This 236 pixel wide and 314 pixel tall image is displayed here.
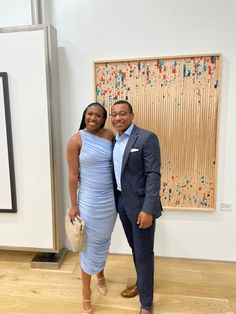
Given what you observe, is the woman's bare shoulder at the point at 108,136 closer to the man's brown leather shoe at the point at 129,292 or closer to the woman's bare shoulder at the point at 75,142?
the woman's bare shoulder at the point at 75,142

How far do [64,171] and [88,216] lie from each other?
0.87 metres

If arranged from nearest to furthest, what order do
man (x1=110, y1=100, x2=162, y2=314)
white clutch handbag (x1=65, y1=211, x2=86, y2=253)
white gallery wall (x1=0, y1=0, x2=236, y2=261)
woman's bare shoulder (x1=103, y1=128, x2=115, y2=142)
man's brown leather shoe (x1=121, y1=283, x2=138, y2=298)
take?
man (x1=110, y1=100, x2=162, y2=314), white clutch handbag (x1=65, y1=211, x2=86, y2=253), woman's bare shoulder (x1=103, y1=128, x2=115, y2=142), man's brown leather shoe (x1=121, y1=283, x2=138, y2=298), white gallery wall (x1=0, y1=0, x2=236, y2=261)

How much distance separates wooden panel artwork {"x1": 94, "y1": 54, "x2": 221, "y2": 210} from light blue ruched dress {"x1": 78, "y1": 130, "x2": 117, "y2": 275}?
2.24 ft

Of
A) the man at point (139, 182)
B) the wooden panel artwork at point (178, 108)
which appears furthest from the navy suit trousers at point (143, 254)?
the wooden panel artwork at point (178, 108)

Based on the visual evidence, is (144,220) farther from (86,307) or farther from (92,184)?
(86,307)

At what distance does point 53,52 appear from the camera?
2.16 m

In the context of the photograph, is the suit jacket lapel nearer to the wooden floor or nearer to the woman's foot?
the woman's foot

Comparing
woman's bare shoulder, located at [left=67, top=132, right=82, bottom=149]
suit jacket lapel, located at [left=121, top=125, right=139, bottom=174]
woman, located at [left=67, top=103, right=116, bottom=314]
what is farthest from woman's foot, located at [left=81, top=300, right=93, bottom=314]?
woman's bare shoulder, located at [left=67, top=132, right=82, bottom=149]

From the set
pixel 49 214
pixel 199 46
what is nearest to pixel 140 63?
pixel 199 46

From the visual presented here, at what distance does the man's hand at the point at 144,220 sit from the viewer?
156 cm

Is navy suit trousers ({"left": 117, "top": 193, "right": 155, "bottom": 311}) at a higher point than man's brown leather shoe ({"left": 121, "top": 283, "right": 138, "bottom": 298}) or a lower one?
higher

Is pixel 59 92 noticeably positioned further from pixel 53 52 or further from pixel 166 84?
pixel 166 84

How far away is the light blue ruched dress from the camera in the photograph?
1.68m

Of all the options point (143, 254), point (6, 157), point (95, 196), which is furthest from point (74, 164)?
point (6, 157)
